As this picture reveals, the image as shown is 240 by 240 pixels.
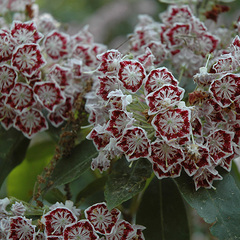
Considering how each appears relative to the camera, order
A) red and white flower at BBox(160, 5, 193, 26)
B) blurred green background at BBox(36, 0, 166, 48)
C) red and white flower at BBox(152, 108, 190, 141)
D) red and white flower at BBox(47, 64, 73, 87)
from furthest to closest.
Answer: blurred green background at BBox(36, 0, 166, 48) → red and white flower at BBox(160, 5, 193, 26) → red and white flower at BBox(47, 64, 73, 87) → red and white flower at BBox(152, 108, 190, 141)

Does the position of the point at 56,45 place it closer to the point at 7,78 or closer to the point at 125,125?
the point at 7,78

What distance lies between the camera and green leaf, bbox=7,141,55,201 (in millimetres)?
1642

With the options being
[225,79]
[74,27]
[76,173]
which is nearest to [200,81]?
[225,79]

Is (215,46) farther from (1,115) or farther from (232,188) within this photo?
(1,115)

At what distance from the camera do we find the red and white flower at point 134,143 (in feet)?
3.62

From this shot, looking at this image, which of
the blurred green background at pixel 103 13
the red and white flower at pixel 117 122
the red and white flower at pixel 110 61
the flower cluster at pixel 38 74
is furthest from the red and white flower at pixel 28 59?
the blurred green background at pixel 103 13

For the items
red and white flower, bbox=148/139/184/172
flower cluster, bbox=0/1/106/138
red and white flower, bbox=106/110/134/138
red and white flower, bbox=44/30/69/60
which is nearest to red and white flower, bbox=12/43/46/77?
flower cluster, bbox=0/1/106/138

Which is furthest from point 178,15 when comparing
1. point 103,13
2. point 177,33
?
point 103,13

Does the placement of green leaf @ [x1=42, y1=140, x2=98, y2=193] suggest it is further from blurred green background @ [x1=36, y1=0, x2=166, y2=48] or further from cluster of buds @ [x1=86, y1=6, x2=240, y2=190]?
blurred green background @ [x1=36, y1=0, x2=166, y2=48]

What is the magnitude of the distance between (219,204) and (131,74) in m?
0.41

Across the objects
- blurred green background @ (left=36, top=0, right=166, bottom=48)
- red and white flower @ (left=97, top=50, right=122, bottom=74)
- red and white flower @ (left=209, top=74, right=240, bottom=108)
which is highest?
red and white flower @ (left=97, top=50, right=122, bottom=74)

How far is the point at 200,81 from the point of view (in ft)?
3.85

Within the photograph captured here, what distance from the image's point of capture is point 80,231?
3.75 feet

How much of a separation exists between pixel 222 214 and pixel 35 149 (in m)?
0.84
